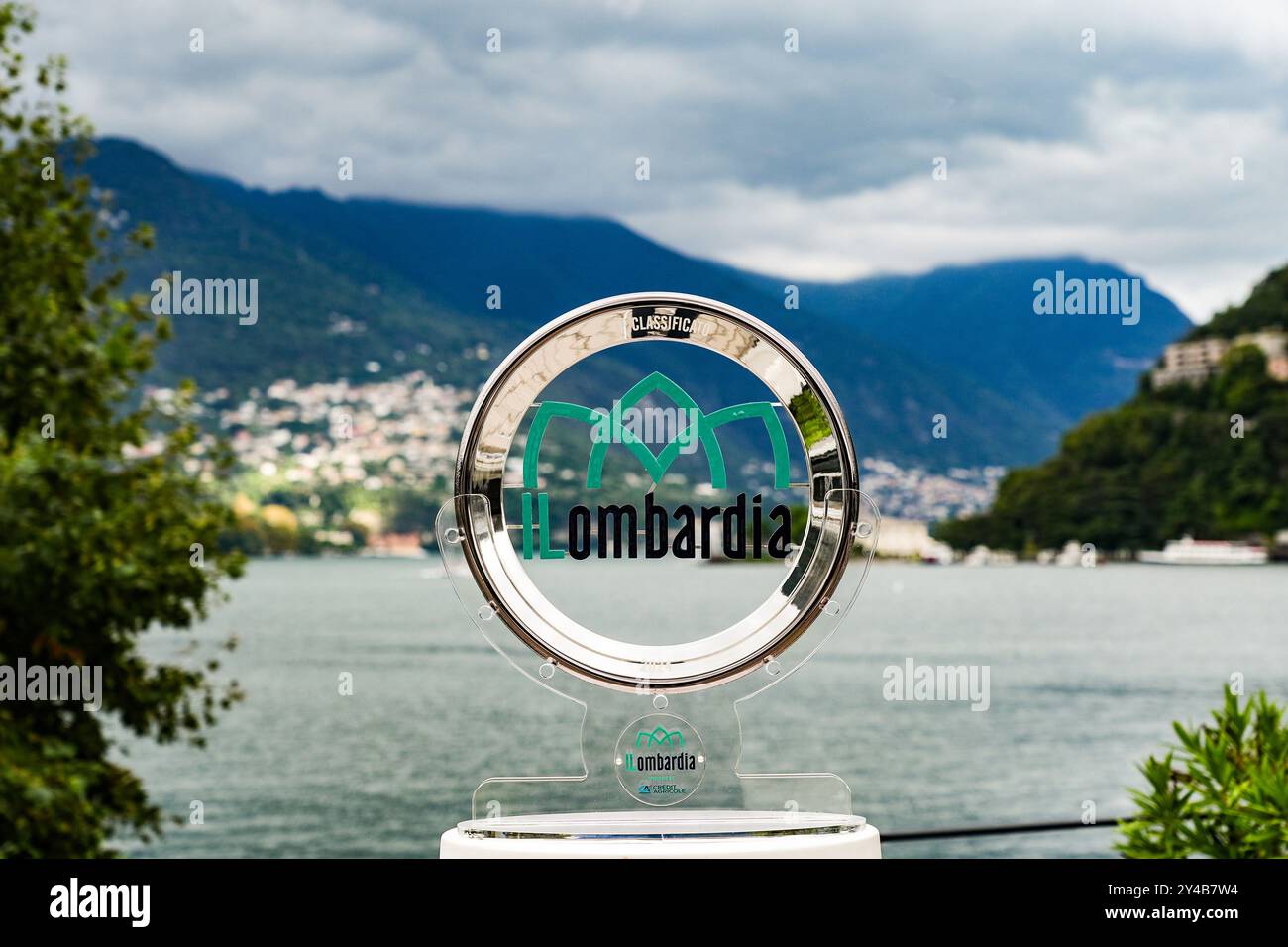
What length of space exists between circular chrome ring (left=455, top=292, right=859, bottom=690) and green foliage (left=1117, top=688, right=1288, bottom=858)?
2.62 meters

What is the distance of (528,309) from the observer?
10281 centimetres

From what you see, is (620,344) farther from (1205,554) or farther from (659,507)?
(1205,554)

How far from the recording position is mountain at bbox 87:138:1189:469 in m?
79.6

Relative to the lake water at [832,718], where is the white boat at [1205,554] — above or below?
above

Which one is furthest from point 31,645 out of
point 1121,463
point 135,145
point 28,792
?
point 135,145

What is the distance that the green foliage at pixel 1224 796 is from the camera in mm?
4891

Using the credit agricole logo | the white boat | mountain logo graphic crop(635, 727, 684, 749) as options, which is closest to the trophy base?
mountain logo graphic crop(635, 727, 684, 749)

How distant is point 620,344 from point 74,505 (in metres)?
6.39

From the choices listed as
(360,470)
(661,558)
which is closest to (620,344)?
(661,558)

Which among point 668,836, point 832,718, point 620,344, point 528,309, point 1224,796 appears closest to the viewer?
point 668,836

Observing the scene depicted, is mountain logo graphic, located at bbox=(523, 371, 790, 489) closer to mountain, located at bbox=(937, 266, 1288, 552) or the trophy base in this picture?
the trophy base

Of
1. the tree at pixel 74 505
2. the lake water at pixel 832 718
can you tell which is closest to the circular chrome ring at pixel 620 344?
the tree at pixel 74 505

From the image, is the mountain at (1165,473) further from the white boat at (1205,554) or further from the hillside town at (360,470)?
the hillside town at (360,470)

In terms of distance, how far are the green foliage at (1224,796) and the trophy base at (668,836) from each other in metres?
2.59
